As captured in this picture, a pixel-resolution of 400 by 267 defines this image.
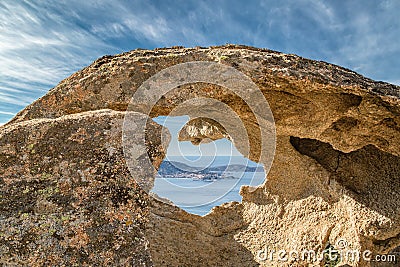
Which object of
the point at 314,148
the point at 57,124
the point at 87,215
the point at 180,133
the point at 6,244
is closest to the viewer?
the point at 6,244

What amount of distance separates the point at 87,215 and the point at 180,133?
6987mm

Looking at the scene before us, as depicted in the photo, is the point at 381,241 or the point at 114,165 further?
the point at 381,241

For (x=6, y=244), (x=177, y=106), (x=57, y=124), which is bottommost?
(x=6, y=244)

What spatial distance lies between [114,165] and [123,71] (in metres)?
1.44

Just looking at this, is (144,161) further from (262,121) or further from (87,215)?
(262,121)

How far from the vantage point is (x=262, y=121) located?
19.2 ft

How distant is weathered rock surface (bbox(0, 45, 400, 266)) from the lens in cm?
294

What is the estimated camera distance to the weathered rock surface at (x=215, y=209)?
9.64 feet

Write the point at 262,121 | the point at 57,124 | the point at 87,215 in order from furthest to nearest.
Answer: the point at 262,121, the point at 57,124, the point at 87,215

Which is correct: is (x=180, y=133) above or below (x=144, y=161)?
above

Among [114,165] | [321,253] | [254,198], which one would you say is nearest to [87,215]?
[114,165]

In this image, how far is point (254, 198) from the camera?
8.38m

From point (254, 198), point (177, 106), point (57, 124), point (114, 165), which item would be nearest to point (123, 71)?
point (177, 106)

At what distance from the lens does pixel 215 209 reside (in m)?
8.41
